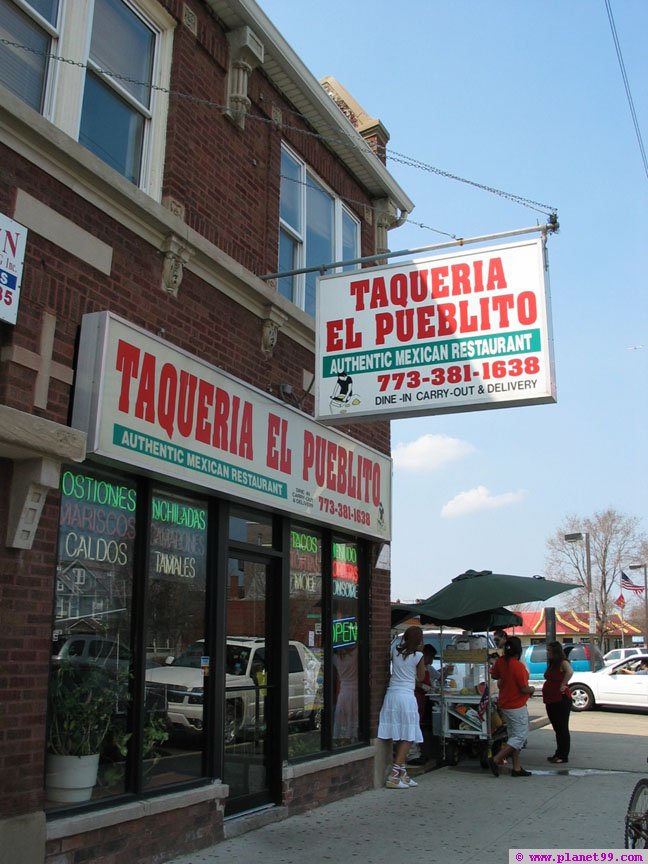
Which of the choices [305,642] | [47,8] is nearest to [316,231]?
[47,8]

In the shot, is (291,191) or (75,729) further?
(291,191)

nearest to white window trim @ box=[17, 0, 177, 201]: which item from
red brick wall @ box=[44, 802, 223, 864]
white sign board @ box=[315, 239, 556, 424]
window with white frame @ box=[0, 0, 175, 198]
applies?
window with white frame @ box=[0, 0, 175, 198]

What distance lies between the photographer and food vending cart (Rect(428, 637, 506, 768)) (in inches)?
433

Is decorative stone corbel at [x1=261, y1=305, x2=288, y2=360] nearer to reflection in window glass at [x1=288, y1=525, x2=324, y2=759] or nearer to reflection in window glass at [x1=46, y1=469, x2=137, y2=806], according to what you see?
reflection in window glass at [x1=288, y1=525, x2=324, y2=759]

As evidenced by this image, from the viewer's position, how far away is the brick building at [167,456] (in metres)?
5.36

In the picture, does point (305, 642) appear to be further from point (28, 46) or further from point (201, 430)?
point (28, 46)

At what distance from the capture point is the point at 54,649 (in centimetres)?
561

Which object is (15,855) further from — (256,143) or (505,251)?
(256,143)

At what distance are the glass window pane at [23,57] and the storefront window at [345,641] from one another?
18.3 ft

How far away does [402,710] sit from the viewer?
9883 mm

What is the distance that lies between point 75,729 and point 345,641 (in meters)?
4.44

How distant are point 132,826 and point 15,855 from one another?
1.16 meters

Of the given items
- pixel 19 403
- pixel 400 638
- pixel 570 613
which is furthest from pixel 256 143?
pixel 570 613

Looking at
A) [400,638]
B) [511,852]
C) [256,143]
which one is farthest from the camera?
[400,638]
